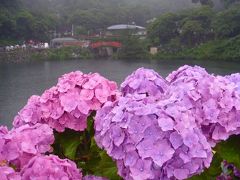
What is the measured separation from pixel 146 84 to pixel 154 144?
0.34 m

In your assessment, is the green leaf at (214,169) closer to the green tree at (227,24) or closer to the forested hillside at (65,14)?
the green tree at (227,24)

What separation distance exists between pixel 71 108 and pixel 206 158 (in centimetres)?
47

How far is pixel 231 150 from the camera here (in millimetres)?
1317

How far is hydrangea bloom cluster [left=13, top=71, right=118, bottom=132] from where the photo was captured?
142 cm

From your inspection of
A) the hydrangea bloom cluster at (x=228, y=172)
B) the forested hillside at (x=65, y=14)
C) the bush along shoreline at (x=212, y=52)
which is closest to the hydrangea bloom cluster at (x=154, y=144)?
the hydrangea bloom cluster at (x=228, y=172)

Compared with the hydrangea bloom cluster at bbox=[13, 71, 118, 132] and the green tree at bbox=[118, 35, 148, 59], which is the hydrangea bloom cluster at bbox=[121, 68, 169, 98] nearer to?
the hydrangea bloom cluster at bbox=[13, 71, 118, 132]

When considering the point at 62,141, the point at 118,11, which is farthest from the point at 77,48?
the point at 62,141

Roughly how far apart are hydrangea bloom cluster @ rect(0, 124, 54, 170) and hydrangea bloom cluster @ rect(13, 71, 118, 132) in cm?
9

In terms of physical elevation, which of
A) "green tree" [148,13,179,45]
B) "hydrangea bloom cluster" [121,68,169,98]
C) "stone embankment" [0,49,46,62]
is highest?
"hydrangea bloom cluster" [121,68,169,98]

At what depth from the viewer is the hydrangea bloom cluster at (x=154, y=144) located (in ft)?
3.53

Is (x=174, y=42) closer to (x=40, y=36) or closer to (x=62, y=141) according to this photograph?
(x=40, y=36)

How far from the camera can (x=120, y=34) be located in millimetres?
41719

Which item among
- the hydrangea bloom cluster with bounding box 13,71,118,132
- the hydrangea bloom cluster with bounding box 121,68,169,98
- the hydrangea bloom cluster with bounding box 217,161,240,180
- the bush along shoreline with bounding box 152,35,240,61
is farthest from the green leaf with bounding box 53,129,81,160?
the bush along shoreline with bounding box 152,35,240,61

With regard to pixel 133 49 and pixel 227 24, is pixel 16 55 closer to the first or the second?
pixel 133 49
